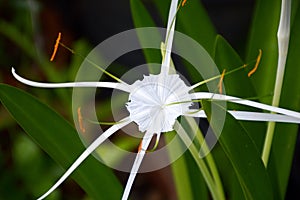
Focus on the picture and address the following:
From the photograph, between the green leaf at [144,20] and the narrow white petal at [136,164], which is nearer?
the narrow white petal at [136,164]

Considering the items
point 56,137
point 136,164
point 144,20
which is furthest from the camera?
point 144,20

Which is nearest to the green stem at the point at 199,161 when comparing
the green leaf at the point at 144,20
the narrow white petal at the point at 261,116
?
the narrow white petal at the point at 261,116

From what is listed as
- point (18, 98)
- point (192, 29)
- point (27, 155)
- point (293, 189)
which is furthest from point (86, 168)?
point (293, 189)

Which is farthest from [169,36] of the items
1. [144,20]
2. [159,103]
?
[144,20]

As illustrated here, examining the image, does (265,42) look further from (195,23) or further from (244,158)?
(244,158)

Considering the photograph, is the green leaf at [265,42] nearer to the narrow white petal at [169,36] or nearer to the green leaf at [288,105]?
the green leaf at [288,105]
